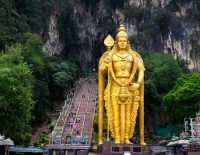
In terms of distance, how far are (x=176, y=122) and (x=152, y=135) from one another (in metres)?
1.85

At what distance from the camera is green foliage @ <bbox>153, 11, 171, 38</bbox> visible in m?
38.0

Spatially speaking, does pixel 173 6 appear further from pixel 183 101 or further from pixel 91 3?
pixel 183 101

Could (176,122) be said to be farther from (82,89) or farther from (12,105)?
(12,105)

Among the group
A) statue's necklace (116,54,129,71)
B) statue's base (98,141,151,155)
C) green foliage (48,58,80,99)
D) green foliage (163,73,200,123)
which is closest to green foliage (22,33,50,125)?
green foliage (48,58,80,99)

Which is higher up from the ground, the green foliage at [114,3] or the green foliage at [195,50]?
the green foliage at [114,3]

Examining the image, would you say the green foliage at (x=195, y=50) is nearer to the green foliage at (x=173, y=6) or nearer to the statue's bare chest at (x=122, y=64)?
the green foliage at (x=173, y=6)

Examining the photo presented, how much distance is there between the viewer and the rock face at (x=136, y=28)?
37375 millimetres

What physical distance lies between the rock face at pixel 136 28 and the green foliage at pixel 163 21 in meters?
0.10

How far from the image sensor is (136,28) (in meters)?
39.3

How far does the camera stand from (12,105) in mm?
16297

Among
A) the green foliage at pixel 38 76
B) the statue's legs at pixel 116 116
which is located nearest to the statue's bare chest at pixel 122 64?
the statue's legs at pixel 116 116

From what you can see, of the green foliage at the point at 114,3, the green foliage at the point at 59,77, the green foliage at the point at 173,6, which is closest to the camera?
the green foliage at the point at 59,77

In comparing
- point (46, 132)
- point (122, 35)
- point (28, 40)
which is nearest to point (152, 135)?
point (46, 132)

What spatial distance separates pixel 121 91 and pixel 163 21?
27.6 meters
